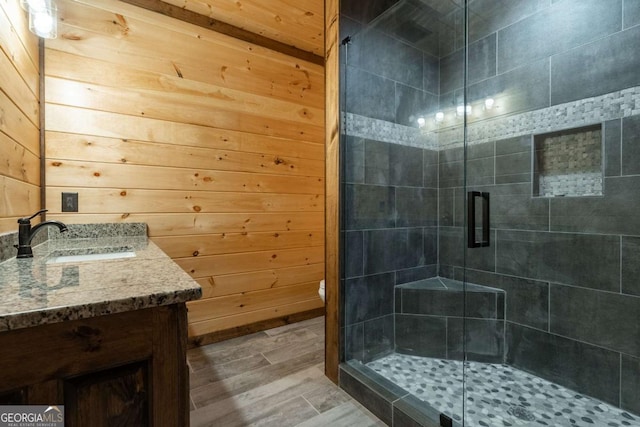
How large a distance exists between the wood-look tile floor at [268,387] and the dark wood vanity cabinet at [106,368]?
3.05ft

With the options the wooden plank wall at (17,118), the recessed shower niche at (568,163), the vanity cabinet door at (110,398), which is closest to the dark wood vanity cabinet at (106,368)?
the vanity cabinet door at (110,398)

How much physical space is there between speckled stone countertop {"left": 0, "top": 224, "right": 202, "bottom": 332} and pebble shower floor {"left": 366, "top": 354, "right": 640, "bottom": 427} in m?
1.36

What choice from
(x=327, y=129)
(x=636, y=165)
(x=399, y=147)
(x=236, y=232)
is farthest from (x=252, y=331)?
(x=636, y=165)

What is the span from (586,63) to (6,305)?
2638 mm

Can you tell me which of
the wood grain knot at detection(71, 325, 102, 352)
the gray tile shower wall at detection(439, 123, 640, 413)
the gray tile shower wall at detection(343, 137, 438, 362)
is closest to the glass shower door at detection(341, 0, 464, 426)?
the gray tile shower wall at detection(343, 137, 438, 362)

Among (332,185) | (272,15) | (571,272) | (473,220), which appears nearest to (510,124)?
(473,220)

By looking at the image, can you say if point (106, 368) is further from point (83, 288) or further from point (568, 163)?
point (568, 163)

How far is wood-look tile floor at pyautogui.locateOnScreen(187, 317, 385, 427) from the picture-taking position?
4.92ft

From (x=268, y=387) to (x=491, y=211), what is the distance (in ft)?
6.17

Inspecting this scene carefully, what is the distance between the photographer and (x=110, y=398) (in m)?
0.67

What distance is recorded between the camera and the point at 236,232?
2.41 m

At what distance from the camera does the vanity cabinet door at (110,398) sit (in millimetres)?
640

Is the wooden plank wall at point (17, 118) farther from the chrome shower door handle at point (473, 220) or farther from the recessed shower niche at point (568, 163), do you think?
the recessed shower niche at point (568, 163)

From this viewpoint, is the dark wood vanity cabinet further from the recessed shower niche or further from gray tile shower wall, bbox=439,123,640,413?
the recessed shower niche
